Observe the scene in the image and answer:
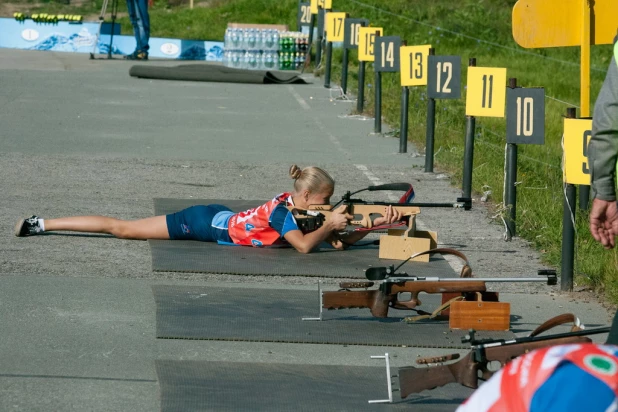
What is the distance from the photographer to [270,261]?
8.48 m

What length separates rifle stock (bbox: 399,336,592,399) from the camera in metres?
4.72

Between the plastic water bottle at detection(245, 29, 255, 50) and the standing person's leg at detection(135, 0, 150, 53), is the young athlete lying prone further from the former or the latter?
the standing person's leg at detection(135, 0, 150, 53)

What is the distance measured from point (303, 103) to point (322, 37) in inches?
189

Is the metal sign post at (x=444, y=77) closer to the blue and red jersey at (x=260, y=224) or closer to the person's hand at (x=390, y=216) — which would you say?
the person's hand at (x=390, y=216)

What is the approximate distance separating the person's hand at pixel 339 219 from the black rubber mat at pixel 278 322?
3.53 ft

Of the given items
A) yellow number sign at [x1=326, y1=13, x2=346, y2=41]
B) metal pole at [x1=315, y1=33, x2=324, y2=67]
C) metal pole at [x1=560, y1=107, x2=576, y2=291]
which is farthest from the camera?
metal pole at [x1=315, y1=33, x2=324, y2=67]

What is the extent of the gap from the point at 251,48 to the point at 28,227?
60.3 ft

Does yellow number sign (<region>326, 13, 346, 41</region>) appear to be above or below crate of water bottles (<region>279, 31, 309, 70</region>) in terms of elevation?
above

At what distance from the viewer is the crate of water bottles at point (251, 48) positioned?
2669 cm

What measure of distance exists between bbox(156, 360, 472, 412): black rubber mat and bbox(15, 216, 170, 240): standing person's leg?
3.27 m

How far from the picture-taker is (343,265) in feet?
27.7

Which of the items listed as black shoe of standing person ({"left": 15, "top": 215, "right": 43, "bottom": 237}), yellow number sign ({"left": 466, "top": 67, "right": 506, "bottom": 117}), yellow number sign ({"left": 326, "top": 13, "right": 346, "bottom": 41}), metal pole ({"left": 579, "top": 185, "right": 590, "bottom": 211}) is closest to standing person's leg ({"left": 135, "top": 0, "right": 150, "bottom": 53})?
yellow number sign ({"left": 326, "top": 13, "right": 346, "bottom": 41})

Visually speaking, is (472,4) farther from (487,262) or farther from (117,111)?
(487,262)

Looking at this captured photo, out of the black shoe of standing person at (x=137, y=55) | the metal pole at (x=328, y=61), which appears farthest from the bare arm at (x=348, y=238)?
the black shoe of standing person at (x=137, y=55)
